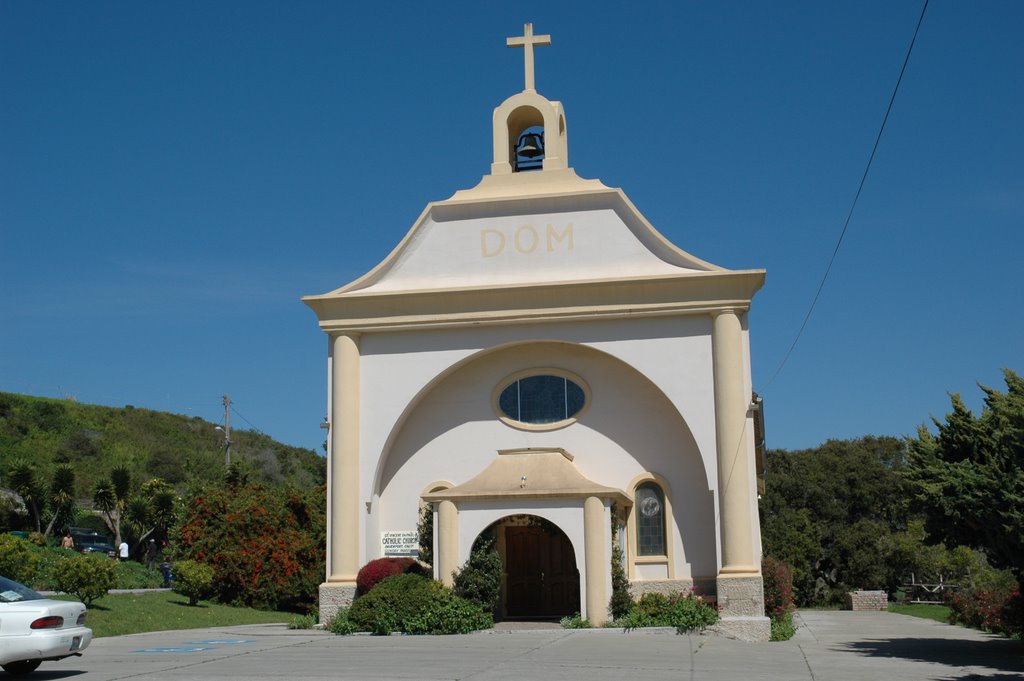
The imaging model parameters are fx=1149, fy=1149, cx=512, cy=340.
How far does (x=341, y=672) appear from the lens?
1548 cm

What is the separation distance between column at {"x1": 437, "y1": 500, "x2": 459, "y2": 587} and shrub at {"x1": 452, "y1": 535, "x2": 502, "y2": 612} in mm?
233

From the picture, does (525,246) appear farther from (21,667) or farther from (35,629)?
(35,629)

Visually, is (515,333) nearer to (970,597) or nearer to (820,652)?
(820,652)

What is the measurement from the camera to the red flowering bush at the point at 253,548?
3369 centimetres

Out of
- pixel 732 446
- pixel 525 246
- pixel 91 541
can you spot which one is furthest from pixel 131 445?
pixel 732 446

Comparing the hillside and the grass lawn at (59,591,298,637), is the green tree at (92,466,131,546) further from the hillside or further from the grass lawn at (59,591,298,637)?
the grass lawn at (59,591,298,637)

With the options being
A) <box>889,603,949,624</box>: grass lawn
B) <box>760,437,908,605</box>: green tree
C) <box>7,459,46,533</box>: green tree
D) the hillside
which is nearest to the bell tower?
<box>889,603,949,624</box>: grass lawn

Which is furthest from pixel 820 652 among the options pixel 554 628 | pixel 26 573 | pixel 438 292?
pixel 26 573

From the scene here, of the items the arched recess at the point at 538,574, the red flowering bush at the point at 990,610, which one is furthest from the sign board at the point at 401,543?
the red flowering bush at the point at 990,610

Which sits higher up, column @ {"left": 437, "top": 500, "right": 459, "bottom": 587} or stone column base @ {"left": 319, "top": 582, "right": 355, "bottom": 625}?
column @ {"left": 437, "top": 500, "right": 459, "bottom": 587}

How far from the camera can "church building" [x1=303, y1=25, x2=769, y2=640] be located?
24203 millimetres

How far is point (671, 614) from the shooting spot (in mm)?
22734

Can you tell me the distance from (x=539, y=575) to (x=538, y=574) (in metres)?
0.03

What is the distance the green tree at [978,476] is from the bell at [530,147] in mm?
11633
